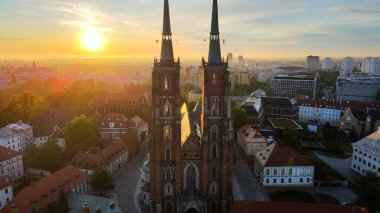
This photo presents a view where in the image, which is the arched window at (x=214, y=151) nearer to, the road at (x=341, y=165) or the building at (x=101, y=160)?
the building at (x=101, y=160)

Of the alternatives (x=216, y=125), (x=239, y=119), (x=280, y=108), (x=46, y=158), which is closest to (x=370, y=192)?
(x=216, y=125)

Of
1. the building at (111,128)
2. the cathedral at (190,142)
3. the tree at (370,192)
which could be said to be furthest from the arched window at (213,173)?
the building at (111,128)

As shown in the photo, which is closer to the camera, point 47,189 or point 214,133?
point 214,133

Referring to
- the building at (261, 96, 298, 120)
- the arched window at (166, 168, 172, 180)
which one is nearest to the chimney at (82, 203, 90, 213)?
the arched window at (166, 168, 172, 180)

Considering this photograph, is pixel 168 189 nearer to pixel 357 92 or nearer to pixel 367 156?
pixel 367 156

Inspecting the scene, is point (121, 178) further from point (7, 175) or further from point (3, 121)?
point (3, 121)

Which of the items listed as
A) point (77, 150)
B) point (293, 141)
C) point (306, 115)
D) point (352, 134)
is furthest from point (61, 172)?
point (306, 115)
